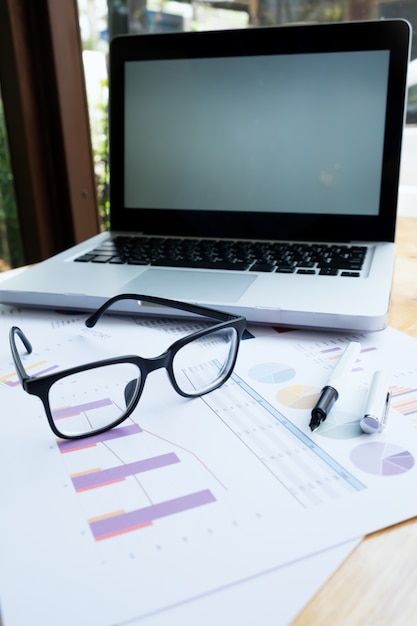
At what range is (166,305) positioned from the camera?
21.2 inches

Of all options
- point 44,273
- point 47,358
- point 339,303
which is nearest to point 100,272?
point 44,273

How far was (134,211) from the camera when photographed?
2.66 ft

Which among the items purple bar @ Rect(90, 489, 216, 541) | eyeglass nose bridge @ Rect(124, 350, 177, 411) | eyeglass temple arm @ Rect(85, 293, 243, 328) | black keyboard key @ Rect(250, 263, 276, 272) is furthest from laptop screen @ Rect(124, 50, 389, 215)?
purple bar @ Rect(90, 489, 216, 541)

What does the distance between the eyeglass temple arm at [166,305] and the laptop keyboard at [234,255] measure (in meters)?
0.13

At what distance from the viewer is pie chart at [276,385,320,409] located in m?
0.41

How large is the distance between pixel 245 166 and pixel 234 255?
148 mm

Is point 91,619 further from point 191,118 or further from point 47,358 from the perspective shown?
point 191,118

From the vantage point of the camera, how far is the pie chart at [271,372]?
1.48 feet

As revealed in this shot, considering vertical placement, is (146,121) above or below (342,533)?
above

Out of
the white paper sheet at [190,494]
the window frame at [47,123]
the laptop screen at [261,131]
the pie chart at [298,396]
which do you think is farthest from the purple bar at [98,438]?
the window frame at [47,123]

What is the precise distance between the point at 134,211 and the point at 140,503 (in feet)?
1.87

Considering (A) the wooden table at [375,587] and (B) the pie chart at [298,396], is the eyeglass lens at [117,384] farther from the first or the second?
(A) the wooden table at [375,587]

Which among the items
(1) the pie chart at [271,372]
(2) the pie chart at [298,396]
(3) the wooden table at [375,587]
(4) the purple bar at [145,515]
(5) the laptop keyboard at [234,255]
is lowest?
(1) the pie chart at [271,372]

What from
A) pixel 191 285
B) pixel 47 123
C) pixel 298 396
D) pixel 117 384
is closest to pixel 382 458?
pixel 298 396
